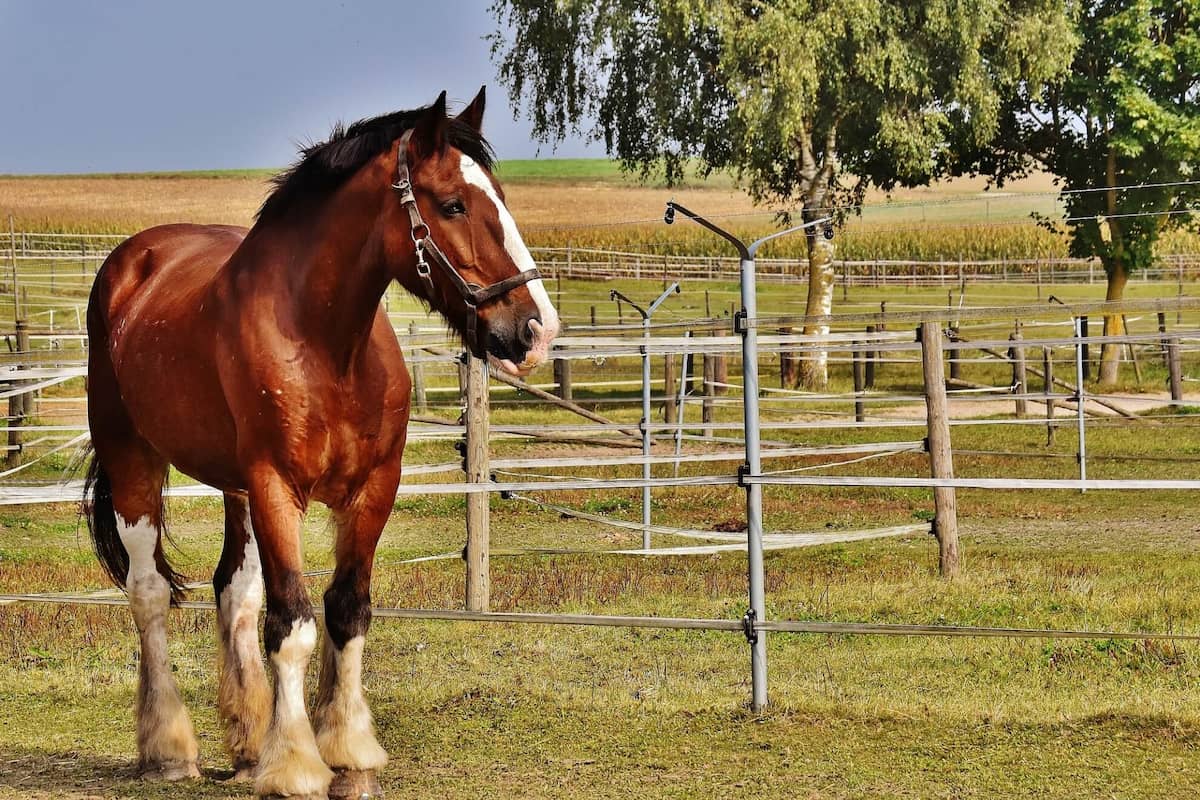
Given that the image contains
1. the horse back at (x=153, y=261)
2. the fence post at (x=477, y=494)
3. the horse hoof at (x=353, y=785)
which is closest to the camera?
the horse hoof at (x=353, y=785)

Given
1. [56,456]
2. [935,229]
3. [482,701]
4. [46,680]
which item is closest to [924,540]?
[482,701]

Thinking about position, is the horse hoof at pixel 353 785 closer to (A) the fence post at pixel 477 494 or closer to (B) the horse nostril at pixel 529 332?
(B) the horse nostril at pixel 529 332

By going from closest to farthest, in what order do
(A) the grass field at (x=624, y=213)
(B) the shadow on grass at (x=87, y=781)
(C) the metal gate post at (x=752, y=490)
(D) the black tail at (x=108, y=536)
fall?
(B) the shadow on grass at (x=87, y=781) < (D) the black tail at (x=108, y=536) < (C) the metal gate post at (x=752, y=490) < (A) the grass field at (x=624, y=213)

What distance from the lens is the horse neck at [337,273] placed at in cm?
429

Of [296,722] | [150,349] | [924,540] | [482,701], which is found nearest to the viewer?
[296,722]

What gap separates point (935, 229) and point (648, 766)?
175 feet

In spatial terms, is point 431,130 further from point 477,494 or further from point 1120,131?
point 1120,131

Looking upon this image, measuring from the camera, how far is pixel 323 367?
4.28 metres

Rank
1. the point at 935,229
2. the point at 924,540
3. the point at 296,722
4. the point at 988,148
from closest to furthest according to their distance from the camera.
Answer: the point at 296,722
the point at 924,540
the point at 988,148
the point at 935,229

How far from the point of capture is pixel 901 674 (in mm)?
6648

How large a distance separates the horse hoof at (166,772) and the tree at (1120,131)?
80.9ft

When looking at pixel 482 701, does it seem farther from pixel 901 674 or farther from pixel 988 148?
pixel 988 148

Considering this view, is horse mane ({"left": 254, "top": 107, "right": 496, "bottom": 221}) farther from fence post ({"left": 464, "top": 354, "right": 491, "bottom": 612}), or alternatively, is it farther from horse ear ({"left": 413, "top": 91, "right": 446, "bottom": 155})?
fence post ({"left": 464, "top": 354, "right": 491, "bottom": 612})

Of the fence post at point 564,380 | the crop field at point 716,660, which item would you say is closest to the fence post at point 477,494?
the crop field at point 716,660
